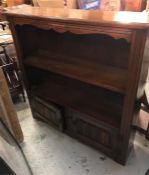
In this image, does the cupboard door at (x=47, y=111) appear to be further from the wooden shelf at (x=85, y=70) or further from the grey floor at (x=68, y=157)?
the wooden shelf at (x=85, y=70)

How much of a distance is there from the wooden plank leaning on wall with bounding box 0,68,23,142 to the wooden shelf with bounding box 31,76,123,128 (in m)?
0.31

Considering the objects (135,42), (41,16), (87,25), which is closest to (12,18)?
(41,16)

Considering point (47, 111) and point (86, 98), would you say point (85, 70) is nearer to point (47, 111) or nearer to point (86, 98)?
point (86, 98)

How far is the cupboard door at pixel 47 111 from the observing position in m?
1.71

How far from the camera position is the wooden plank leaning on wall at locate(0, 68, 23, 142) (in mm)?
1492

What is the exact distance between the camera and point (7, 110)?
1.58 metres

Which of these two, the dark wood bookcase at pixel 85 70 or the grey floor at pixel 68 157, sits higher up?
the dark wood bookcase at pixel 85 70

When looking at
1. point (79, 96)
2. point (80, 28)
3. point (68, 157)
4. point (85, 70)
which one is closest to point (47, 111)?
point (79, 96)

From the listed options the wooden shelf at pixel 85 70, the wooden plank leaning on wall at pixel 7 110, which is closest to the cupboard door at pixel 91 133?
the wooden shelf at pixel 85 70

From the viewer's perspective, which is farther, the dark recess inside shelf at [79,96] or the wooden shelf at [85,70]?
the dark recess inside shelf at [79,96]

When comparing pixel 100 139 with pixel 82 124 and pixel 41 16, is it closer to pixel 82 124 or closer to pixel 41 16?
pixel 82 124

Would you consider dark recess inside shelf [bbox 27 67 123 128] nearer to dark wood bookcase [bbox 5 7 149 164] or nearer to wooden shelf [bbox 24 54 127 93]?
dark wood bookcase [bbox 5 7 149 164]

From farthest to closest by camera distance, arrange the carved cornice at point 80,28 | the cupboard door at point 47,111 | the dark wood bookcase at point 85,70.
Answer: the cupboard door at point 47,111, the dark wood bookcase at point 85,70, the carved cornice at point 80,28

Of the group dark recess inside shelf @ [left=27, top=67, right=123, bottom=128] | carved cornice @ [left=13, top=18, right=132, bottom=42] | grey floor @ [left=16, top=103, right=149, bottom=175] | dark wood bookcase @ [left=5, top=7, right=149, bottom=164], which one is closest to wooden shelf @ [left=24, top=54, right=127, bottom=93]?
dark wood bookcase @ [left=5, top=7, right=149, bottom=164]
